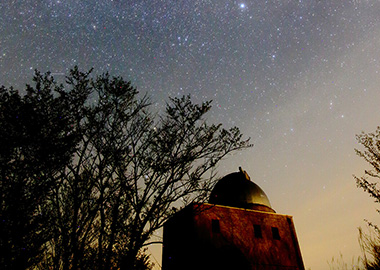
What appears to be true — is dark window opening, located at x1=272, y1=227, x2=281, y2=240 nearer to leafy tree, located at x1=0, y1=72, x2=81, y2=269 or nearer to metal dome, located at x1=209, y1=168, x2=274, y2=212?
metal dome, located at x1=209, y1=168, x2=274, y2=212

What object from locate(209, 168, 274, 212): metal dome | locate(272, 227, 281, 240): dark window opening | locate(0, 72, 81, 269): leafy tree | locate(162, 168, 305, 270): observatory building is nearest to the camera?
locate(0, 72, 81, 269): leafy tree

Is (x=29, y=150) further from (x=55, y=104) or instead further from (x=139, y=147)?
(x=139, y=147)

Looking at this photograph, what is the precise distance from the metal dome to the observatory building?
0.30 ft

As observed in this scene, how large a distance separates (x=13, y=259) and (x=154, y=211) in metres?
4.61

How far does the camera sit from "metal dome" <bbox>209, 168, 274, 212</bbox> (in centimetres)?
2130

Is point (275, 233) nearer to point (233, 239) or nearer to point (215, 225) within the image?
point (233, 239)

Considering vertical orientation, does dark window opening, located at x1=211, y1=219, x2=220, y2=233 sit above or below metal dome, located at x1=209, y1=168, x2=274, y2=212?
below

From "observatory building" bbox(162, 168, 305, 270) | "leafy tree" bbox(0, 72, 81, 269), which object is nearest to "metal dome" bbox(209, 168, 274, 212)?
Result: "observatory building" bbox(162, 168, 305, 270)

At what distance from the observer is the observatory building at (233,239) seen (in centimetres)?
1638

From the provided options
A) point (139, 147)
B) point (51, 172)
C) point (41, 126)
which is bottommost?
point (51, 172)

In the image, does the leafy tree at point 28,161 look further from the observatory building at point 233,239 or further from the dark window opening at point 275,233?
the dark window opening at point 275,233

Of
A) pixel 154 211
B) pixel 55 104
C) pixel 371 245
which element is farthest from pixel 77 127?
pixel 371 245

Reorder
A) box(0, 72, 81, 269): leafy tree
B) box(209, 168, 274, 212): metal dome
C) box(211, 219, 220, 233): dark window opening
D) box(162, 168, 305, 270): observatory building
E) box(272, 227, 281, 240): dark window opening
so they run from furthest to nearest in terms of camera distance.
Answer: box(209, 168, 274, 212): metal dome → box(272, 227, 281, 240): dark window opening → box(211, 219, 220, 233): dark window opening → box(162, 168, 305, 270): observatory building → box(0, 72, 81, 269): leafy tree

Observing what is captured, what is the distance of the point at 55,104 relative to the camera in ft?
28.0
